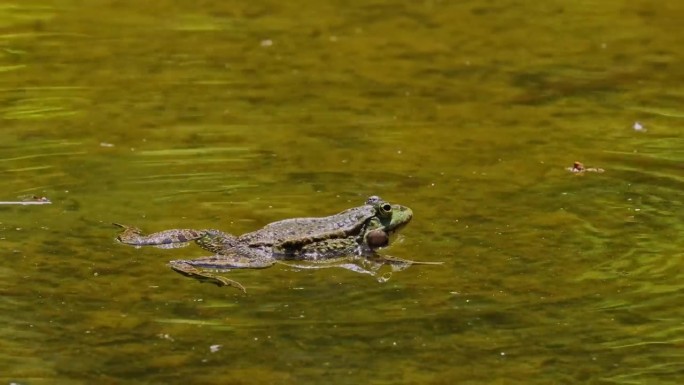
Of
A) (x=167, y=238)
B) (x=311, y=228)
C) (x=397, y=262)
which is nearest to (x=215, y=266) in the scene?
(x=167, y=238)

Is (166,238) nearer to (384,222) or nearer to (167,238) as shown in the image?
(167,238)

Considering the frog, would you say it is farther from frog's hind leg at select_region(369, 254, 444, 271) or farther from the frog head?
frog's hind leg at select_region(369, 254, 444, 271)

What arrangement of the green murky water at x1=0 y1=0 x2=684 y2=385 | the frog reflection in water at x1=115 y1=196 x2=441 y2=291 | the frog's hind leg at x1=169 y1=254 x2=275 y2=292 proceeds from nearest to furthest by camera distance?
the green murky water at x1=0 y1=0 x2=684 y2=385, the frog's hind leg at x1=169 y1=254 x2=275 y2=292, the frog reflection in water at x1=115 y1=196 x2=441 y2=291

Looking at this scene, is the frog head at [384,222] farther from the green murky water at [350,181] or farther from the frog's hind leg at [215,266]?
the frog's hind leg at [215,266]

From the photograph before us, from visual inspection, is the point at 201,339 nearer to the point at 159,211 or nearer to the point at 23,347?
the point at 23,347

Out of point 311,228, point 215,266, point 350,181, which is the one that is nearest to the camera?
point 215,266

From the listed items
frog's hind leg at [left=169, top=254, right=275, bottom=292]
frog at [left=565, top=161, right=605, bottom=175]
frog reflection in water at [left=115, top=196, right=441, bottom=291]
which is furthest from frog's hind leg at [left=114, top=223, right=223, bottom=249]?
frog at [left=565, top=161, right=605, bottom=175]
